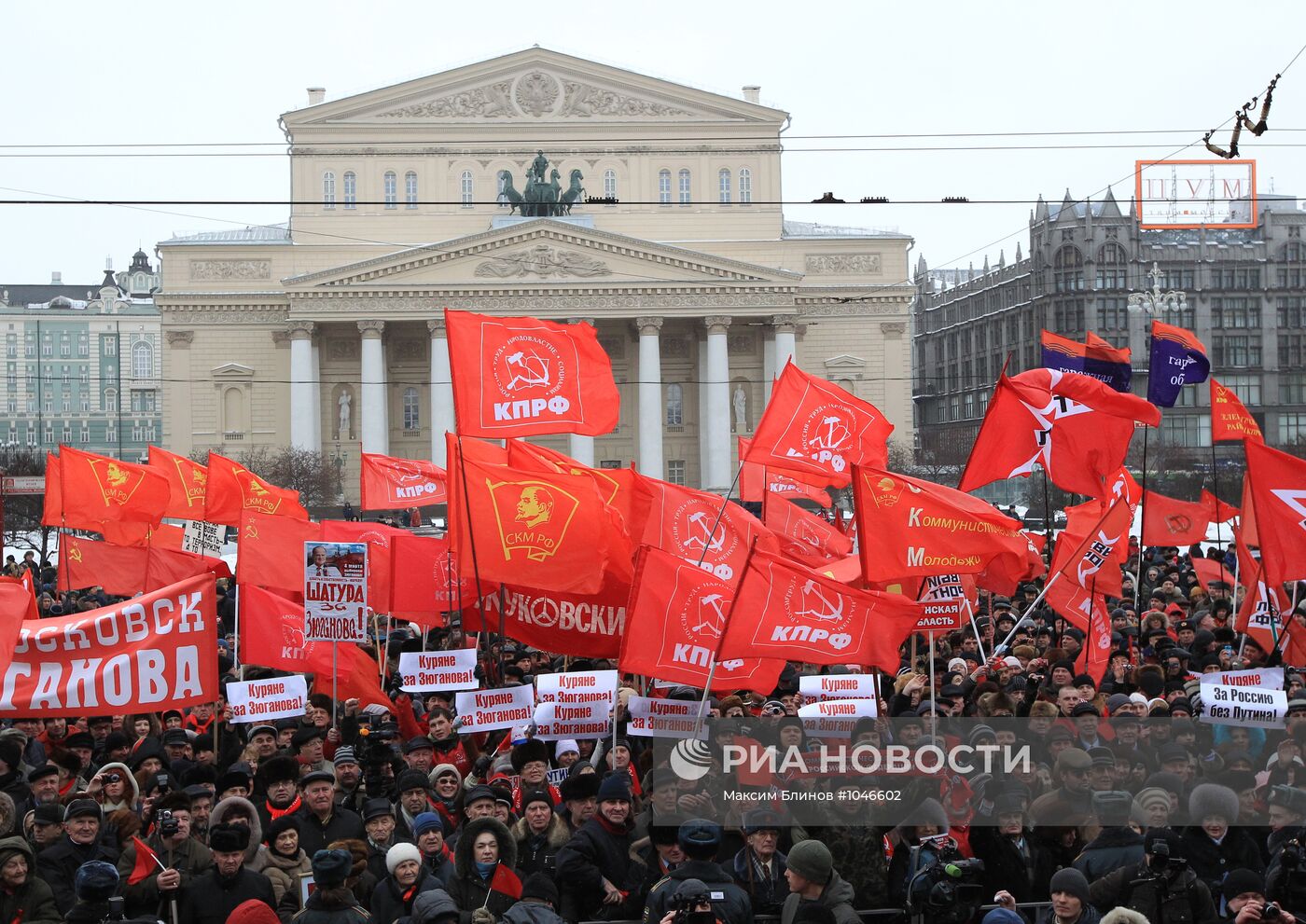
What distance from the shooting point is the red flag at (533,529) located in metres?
12.2

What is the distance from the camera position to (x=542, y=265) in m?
58.6

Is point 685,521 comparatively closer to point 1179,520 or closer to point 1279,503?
point 1279,503

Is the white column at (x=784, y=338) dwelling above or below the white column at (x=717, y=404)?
above

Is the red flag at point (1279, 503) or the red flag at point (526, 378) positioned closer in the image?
the red flag at point (1279, 503)

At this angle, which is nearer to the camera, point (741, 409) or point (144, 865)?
point (144, 865)

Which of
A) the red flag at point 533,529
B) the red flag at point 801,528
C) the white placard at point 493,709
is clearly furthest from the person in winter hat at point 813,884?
the red flag at point 801,528

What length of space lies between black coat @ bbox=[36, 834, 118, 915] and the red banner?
5.17 ft

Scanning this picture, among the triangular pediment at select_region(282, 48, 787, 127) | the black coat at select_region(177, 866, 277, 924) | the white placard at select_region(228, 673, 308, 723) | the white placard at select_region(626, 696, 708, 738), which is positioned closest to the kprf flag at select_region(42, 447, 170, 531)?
the white placard at select_region(228, 673, 308, 723)

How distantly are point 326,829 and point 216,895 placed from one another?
116 cm

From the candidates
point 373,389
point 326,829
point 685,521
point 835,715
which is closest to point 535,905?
point 326,829

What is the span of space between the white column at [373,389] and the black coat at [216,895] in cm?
5090

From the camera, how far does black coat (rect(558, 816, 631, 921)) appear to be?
7738mm

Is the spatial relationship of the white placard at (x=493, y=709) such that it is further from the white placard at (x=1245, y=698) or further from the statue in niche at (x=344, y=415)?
the statue in niche at (x=344, y=415)

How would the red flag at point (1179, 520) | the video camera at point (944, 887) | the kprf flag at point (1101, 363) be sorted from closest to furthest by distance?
the video camera at point (944, 887) → the kprf flag at point (1101, 363) → the red flag at point (1179, 520)
